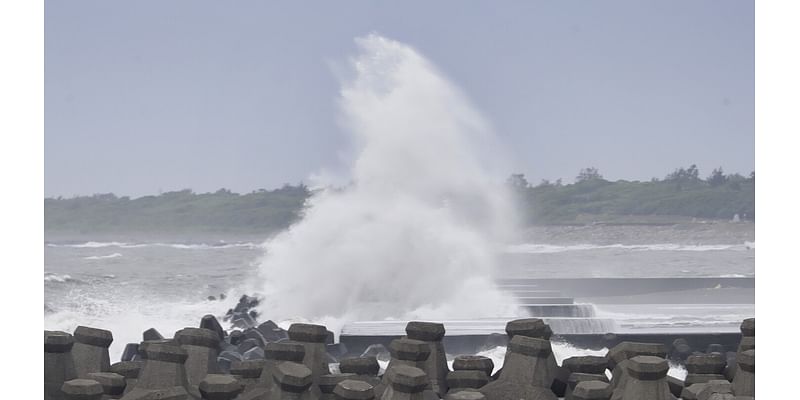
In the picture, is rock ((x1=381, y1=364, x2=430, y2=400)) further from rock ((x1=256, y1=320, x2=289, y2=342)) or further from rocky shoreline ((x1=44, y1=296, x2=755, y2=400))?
A: rock ((x1=256, y1=320, x2=289, y2=342))

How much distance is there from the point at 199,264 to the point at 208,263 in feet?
0.16

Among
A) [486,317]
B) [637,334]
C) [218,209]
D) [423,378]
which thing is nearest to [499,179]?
[486,317]

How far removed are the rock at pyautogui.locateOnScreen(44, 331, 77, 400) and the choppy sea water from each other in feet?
5.24

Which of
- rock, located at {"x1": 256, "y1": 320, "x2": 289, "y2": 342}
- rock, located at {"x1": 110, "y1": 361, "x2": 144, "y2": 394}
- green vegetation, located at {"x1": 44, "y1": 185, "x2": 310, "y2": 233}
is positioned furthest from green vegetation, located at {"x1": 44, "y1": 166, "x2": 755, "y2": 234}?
rock, located at {"x1": 110, "y1": 361, "x2": 144, "y2": 394}

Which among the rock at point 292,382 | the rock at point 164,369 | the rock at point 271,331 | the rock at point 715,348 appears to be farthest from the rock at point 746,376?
the rock at point 271,331

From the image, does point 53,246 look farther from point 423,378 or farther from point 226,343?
point 423,378

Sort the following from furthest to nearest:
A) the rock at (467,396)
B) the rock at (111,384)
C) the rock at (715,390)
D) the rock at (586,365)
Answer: the rock at (586,365) → the rock at (111,384) → the rock at (715,390) → the rock at (467,396)

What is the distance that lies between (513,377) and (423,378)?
38 centimetres

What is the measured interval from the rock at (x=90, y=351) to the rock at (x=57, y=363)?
0.07 meters

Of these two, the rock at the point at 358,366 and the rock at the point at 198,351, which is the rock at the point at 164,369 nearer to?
the rock at the point at 198,351

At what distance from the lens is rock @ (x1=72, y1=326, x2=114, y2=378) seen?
2.72 meters

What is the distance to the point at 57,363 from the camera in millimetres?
2607

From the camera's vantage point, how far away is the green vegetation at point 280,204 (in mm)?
4164

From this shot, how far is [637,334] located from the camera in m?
4.14
